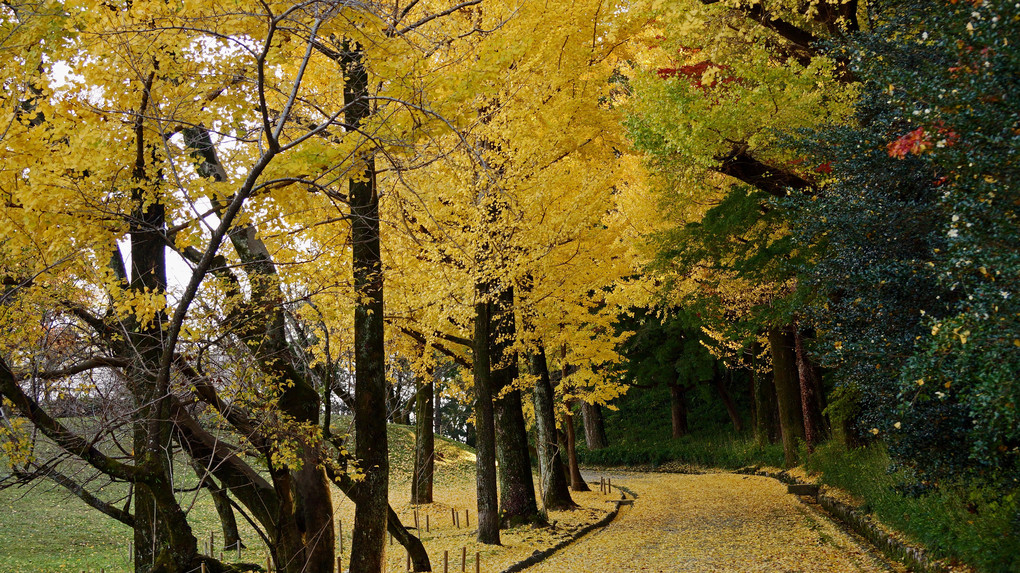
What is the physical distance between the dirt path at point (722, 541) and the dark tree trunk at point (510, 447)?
1218 mm

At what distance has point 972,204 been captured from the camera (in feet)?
14.4

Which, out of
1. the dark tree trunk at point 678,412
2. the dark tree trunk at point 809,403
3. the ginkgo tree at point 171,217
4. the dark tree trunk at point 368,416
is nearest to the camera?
the ginkgo tree at point 171,217

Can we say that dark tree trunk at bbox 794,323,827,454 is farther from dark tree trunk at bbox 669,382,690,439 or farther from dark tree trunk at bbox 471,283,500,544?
dark tree trunk at bbox 669,382,690,439

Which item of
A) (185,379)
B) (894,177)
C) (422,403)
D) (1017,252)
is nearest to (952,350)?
(1017,252)

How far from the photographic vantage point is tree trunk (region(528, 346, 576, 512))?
46.0 feet

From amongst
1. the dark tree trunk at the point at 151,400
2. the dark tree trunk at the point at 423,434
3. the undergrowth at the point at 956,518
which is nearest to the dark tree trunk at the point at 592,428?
the dark tree trunk at the point at 423,434

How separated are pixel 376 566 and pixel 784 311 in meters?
6.26

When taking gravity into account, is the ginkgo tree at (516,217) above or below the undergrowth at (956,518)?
above

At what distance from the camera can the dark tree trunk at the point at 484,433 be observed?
10492mm

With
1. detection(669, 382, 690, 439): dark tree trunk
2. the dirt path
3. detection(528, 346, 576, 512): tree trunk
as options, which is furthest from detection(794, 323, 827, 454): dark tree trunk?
detection(669, 382, 690, 439): dark tree trunk

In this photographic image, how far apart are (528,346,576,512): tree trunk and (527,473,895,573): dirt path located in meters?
1.23

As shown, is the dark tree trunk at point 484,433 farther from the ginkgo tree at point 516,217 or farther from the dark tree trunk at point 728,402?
the dark tree trunk at point 728,402

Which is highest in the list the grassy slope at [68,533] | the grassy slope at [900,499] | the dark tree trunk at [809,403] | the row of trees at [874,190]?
the row of trees at [874,190]

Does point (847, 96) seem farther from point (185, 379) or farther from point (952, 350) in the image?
point (185, 379)
